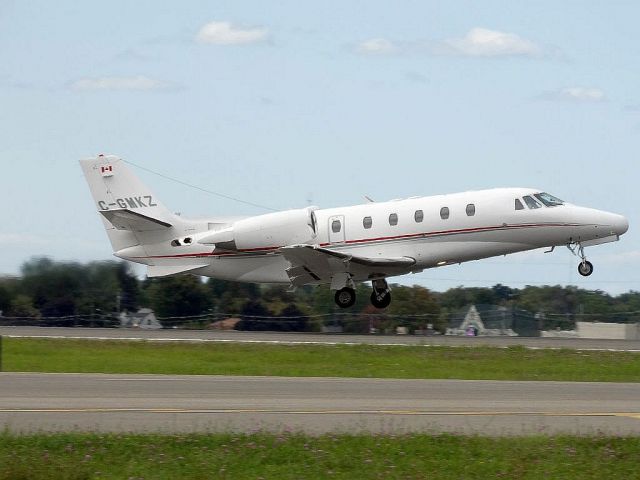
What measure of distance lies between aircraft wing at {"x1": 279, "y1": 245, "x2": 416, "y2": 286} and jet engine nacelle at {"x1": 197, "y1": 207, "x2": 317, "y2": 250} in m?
1.25

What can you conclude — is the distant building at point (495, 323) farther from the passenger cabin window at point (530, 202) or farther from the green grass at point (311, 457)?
the green grass at point (311, 457)

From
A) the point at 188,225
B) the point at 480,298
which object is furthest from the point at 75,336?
the point at 480,298

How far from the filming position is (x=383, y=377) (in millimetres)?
21812

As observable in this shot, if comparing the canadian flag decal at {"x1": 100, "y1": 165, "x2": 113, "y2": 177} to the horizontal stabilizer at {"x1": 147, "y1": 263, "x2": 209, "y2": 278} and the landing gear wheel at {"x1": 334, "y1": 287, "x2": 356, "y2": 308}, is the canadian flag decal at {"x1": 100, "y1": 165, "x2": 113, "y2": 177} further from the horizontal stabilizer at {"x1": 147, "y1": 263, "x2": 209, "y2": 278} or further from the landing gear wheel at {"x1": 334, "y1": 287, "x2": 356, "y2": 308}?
the landing gear wheel at {"x1": 334, "y1": 287, "x2": 356, "y2": 308}

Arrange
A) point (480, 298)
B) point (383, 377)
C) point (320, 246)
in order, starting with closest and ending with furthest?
point (383, 377), point (320, 246), point (480, 298)

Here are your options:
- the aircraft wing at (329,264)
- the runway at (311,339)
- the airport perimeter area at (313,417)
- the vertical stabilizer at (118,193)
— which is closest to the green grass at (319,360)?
the airport perimeter area at (313,417)

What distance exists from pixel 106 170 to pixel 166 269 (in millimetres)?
4294

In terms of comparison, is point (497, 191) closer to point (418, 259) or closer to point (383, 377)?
point (418, 259)

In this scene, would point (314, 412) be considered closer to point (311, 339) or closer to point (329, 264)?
point (311, 339)

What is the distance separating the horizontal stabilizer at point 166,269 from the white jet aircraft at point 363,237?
0.11ft

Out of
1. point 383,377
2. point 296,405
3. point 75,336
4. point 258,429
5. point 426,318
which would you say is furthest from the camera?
point 426,318

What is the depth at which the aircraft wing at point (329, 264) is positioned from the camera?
3300 centimetres

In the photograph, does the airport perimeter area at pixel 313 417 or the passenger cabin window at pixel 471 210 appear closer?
the airport perimeter area at pixel 313 417

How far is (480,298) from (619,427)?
43390 millimetres
